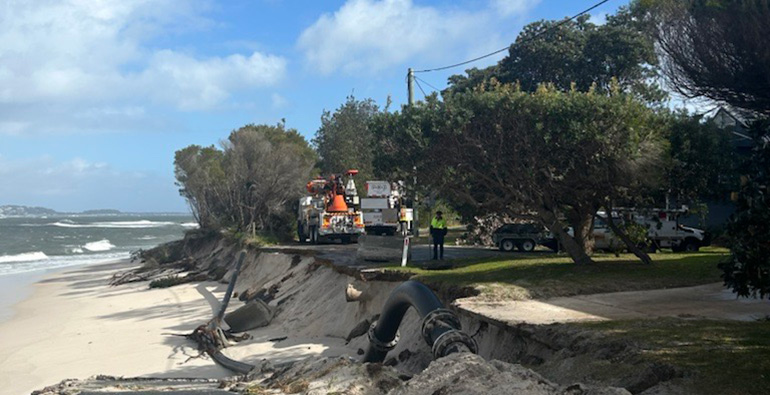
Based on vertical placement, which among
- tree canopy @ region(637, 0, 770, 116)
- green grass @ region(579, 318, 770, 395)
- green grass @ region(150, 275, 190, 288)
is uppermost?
tree canopy @ region(637, 0, 770, 116)

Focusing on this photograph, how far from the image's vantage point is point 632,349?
8344 mm

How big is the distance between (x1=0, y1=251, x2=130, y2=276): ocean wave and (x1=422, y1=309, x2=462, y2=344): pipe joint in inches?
1662

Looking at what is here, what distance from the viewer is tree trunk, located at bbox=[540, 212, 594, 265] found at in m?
17.7

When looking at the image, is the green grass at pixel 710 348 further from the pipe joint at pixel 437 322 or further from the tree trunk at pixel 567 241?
the tree trunk at pixel 567 241

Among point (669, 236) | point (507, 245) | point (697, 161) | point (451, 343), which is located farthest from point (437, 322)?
point (669, 236)

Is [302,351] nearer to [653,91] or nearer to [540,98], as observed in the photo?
[540,98]

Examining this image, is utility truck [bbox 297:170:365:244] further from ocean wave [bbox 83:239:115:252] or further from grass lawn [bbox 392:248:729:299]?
ocean wave [bbox 83:239:115:252]

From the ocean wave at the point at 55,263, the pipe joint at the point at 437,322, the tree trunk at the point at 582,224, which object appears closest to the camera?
the pipe joint at the point at 437,322

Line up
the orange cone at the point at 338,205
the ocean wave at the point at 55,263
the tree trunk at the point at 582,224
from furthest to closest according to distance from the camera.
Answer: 1. the ocean wave at the point at 55,263
2. the orange cone at the point at 338,205
3. the tree trunk at the point at 582,224

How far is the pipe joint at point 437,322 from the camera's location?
8727 mm

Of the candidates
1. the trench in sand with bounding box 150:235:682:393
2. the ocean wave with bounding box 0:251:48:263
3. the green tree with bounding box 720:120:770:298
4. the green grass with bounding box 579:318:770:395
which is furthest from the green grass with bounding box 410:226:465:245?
the ocean wave with bounding box 0:251:48:263

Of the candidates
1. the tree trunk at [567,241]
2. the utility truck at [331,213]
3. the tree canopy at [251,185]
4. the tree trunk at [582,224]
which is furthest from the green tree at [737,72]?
the tree canopy at [251,185]

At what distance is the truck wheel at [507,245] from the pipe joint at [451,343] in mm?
19628

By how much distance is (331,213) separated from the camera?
3161cm
